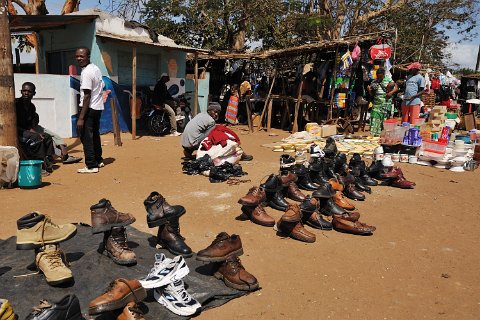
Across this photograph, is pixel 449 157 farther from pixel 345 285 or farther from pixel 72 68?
pixel 72 68

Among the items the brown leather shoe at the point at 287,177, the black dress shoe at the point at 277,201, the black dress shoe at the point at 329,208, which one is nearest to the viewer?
the black dress shoe at the point at 329,208

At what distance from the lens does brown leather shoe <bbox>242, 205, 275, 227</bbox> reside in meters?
4.10

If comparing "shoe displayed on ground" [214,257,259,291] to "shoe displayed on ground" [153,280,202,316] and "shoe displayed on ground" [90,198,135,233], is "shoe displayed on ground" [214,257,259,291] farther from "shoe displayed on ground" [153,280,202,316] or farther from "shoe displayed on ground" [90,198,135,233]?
"shoe displayed on ground" [90,198,135,233]

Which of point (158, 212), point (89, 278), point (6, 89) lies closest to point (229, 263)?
point (158, 212)

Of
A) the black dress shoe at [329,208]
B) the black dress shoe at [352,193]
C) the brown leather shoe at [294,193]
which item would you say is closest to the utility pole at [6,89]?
the brown leather shoe at [294,193]

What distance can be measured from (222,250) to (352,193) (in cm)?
277

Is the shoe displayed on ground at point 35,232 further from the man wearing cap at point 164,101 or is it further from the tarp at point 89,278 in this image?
the man wearing cap at point 164,101

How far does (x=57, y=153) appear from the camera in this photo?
6766mm

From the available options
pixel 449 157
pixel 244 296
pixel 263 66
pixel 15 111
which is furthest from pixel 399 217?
pixel 263 66

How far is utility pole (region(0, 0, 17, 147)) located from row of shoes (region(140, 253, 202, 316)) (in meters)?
4.04

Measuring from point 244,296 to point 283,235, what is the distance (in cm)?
120

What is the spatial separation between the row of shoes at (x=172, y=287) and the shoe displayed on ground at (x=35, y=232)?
2.47ft

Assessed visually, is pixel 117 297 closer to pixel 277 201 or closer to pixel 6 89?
pixel 277 201

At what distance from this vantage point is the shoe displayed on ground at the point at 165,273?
2475 mm
